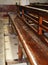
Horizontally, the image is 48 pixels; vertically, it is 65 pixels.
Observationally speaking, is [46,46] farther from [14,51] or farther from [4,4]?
[4,4]

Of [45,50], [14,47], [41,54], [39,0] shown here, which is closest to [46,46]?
[45,50]

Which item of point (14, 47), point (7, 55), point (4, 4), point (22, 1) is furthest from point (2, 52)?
point (4, 4)

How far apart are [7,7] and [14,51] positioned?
29.5 feet

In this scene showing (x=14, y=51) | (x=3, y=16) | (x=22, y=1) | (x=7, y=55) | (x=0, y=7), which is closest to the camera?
(x=7, y=55)

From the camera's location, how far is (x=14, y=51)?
350 cm

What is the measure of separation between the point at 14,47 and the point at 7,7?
8.70m

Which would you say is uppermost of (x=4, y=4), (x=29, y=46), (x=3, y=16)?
(x=29, y=46)

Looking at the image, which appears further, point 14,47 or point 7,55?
point 14,47

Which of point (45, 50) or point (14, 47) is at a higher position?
point (45, 50)

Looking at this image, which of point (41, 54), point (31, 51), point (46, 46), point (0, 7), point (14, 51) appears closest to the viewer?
point (41, 54)

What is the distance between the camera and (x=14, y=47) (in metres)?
3.80

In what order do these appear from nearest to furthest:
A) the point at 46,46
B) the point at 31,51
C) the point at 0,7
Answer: the point at 31,51 → the point at 46,46 → the point at 0,7

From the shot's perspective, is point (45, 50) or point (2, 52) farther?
point (2, 52)

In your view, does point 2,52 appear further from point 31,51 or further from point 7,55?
point 31,51
